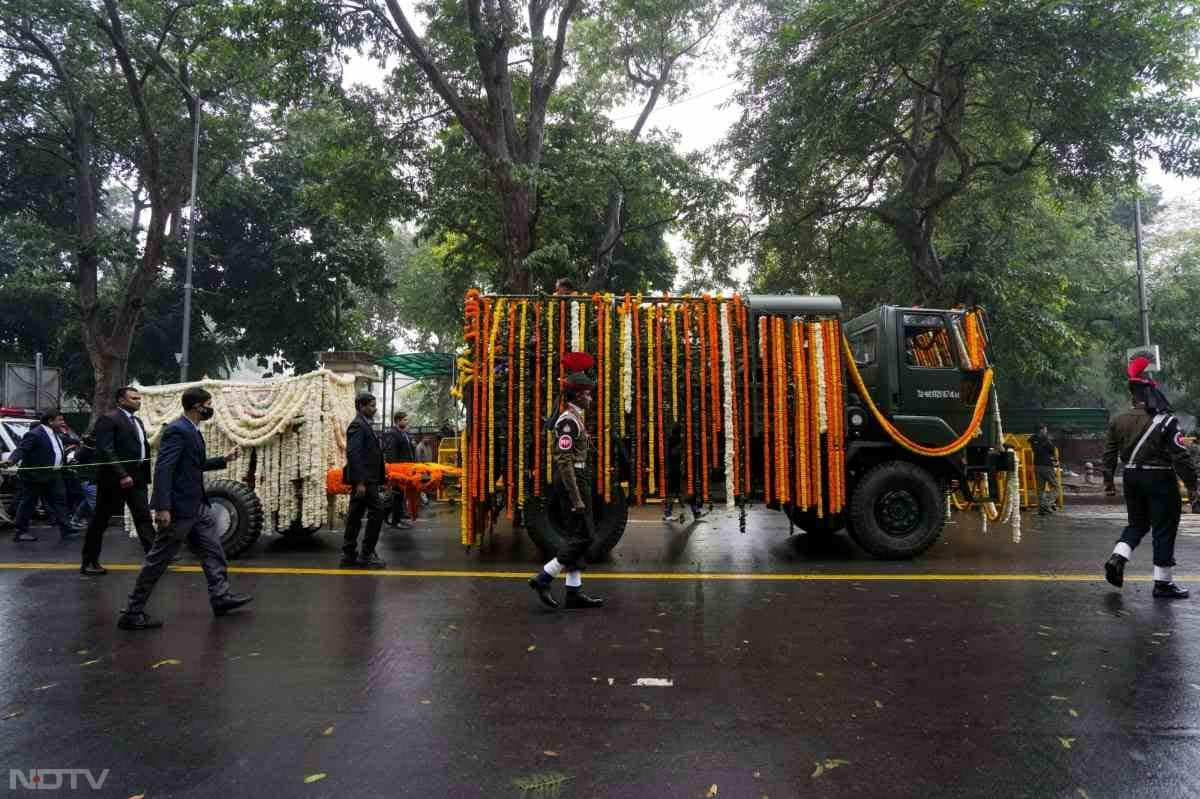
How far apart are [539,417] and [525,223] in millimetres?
8811

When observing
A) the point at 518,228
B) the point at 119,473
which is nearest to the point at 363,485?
the point at 119,473

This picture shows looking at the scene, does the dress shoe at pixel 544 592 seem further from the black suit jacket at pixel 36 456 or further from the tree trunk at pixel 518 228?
the tree trunk at pixel 518 228

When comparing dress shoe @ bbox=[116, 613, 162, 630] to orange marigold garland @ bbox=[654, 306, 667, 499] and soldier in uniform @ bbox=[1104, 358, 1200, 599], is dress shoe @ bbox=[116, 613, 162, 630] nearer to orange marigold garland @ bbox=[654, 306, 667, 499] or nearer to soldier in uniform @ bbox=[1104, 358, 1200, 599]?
orange marigold garland @ bbox=[654, 306, 667, 499]

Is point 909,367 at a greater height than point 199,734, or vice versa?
point 909,367

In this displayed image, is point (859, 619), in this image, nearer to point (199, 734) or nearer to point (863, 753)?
point (863, 753)

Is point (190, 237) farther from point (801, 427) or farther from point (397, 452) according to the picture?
point (801, 427)

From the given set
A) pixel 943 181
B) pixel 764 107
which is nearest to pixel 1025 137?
pixel 943 181

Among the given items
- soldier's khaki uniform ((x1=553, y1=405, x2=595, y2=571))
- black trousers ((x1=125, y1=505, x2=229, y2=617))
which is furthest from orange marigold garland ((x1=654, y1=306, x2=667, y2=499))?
black trousers ((x1=125, y1=505, x2=229, y2=617))

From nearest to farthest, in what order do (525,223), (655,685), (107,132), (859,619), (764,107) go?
1. (655,685)
2. (859,619)
3. (525,223)
4. (764,107)
5. (107,132)

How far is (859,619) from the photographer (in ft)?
17.9

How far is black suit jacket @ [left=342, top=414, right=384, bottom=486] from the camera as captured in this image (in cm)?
750

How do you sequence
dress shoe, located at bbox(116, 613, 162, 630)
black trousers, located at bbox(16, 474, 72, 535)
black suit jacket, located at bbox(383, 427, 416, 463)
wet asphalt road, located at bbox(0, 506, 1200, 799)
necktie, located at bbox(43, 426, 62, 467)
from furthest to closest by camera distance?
black suit jacket, located at bbox(383, 427, 416, 463)
necktie, located at bbox(43, 426, 62, 467)
black trousers, located at bbox(16, 474, 72, 535)
dress shoe, located at bbox(116, 613, 162, 630)
wet asphalt road, located at bbox(0, 506, 1200, 799)

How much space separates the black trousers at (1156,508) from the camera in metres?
6.01

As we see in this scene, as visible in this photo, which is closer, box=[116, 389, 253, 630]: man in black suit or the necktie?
box=[116, 389, 253, 630]: man in black suit
